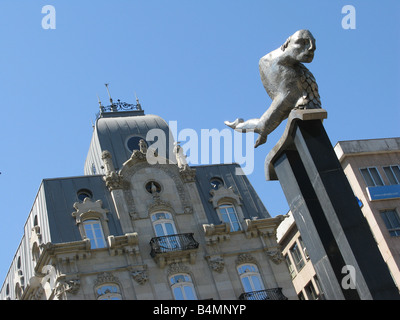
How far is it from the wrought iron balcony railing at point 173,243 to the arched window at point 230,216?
322 centimetres

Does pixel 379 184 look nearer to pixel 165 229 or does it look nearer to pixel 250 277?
pixel 250 277

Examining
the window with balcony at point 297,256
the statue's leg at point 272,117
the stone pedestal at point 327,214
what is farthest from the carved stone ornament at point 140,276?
the stone pedestal at point 327,214

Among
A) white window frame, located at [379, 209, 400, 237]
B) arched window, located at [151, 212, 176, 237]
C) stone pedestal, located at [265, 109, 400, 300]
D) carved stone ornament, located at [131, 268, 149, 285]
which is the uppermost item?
arched window, located at [151, 212, 176, 237]

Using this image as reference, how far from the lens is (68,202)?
1660 inches

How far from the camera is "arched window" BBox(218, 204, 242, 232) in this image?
43.4 metres

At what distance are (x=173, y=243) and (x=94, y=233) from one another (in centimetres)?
456

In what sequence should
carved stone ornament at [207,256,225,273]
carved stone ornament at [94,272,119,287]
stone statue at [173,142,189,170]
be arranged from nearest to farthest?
1. carved stone ornament at [94,272,119,287]
2. carved stone ornament at [207,256,225,273]
3. stone statue at [173,142,189,170]

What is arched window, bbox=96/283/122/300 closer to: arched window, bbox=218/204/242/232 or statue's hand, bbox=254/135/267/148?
arched window, bbox=218/204/242/232

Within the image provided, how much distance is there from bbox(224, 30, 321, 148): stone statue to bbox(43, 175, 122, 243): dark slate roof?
25483mm

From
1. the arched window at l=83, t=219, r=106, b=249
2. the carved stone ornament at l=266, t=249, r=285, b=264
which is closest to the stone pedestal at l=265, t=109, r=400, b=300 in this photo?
the arched window at l=83, t=219, r=106, b=249

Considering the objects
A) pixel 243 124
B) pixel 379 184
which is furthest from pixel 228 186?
pixel 243 124

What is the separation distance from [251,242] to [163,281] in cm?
622

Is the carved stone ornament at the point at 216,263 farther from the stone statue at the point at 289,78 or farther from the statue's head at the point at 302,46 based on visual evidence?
the statue's head at the point at 302,46
